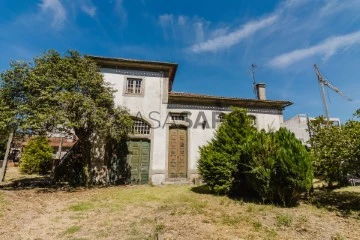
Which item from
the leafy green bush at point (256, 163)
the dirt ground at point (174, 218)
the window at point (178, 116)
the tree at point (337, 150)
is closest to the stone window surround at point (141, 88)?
the window at point (178, 116)

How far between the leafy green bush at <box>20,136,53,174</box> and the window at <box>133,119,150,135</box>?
10530 millimetres

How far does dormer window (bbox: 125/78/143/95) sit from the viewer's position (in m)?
15.4

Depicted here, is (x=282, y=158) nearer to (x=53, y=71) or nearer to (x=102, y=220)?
(x=102, y=220)

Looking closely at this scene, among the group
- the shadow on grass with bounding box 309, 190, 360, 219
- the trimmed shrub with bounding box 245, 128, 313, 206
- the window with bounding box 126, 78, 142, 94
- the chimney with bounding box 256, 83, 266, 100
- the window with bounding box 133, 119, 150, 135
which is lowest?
the shadow on grass with bounding box 309, 190, 360, 219

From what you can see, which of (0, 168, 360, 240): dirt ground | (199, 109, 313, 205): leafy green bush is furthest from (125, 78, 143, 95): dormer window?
(0, 168, 360, 240): dirt ground

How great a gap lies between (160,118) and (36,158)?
13.1 m

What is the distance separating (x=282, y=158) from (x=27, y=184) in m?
13.5

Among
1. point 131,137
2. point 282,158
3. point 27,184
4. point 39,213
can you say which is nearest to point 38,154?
point 27,184

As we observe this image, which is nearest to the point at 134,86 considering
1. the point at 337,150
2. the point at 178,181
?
the point at 178,181

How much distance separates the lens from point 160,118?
49.8 feet

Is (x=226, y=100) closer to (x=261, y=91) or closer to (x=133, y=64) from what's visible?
(x=261, y=91)

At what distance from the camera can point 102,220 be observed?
20.9ft

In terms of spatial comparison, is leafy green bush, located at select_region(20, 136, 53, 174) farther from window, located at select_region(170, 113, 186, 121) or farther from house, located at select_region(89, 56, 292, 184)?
window, located at select_region(170, 113, 186, 121)

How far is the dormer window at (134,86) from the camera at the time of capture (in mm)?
15387
